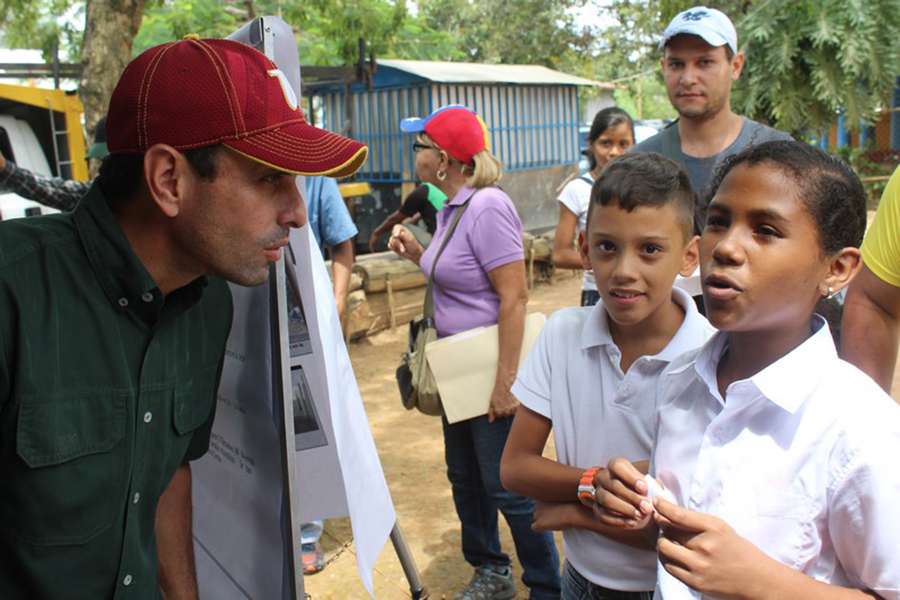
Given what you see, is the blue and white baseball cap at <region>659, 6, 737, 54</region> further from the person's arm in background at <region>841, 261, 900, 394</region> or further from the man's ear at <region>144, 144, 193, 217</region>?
the man's ear at <region>144, 144, 193, 217</region>

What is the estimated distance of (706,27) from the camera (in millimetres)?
2832

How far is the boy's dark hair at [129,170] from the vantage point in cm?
149

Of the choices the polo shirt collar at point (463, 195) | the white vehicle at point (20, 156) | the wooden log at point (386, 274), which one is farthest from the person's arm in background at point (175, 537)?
the wooden log at point (386, 274)

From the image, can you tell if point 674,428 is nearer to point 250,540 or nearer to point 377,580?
point 250,540

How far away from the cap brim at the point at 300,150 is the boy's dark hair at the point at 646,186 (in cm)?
60

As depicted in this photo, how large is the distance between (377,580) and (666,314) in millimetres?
2309

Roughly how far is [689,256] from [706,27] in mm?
1325

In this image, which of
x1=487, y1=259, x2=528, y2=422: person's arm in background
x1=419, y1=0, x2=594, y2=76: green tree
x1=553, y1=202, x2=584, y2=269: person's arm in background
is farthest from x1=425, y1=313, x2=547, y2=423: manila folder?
x1=419, y1=0, x2=594, y2=76: green tree

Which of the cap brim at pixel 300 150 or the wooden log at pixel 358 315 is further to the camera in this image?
the wooden log at pixel 358 315

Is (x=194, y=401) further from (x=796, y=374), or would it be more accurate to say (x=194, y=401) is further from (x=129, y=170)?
(x=796, y=374)

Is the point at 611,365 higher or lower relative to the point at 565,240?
higher

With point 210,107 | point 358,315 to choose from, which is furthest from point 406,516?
point 358,315

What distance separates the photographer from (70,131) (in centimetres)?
784

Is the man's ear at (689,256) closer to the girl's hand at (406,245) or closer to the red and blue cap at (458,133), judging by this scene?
the red and blue cap at (458,133)
